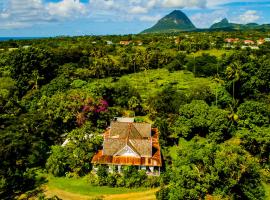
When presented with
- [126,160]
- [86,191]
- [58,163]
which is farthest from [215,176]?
[58,163]

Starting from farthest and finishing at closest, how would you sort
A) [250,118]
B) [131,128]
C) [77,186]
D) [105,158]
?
[250,118] < [131,128] < [105,158] < [77,186]

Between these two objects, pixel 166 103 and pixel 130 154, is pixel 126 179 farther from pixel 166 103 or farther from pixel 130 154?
pixel 166 103

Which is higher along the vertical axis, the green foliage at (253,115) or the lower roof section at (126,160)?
the green foliage at (253,115)

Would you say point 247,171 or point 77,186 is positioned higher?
point 247,171

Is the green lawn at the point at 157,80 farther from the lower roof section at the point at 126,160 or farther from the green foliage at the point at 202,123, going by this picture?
the lower roof section at the point at 126,160

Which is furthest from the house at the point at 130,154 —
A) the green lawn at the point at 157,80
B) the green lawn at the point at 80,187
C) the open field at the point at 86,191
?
the green lawn at the point at 157,80

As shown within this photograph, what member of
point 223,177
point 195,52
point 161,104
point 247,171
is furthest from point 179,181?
point 195,52

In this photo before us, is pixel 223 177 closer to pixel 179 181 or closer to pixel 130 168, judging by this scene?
pixel 179 181

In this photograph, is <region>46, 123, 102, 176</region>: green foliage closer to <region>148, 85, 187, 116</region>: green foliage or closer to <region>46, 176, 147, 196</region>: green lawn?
<region>46, 176, 147, 196</region>: green lawn
